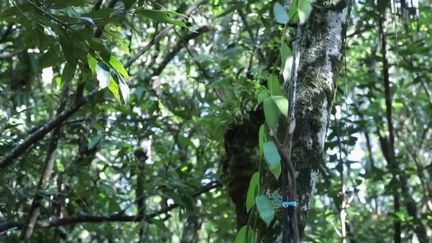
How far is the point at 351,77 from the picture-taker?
4582 mm

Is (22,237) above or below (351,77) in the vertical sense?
below

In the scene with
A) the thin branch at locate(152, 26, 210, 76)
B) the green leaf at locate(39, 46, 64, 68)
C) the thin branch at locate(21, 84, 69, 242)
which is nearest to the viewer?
the green leaf at locate(39, 46, 64, 68)

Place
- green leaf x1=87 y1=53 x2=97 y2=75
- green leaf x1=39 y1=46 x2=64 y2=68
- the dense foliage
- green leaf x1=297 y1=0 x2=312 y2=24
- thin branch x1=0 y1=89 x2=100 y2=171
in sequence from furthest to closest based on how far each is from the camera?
the dense foliage → thin branch x1=0 y1=89 x2=100 y2=171 → green leaf x1=39 y1=46 x2=64 y2=68 → green leaf x1=87 y1=53 x2=97 y2=75 → green leaf x1=297 y1=0 x2=312 y2=24

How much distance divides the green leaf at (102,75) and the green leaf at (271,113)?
0.45 meters

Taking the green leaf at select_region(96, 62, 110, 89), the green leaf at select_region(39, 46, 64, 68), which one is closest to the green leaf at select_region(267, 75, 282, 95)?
the green leaf at select_region(96, 62, 110, 89)

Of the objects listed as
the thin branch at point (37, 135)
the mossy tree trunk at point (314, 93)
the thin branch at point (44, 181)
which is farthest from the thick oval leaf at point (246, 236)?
the thin branch at point (44, 181)

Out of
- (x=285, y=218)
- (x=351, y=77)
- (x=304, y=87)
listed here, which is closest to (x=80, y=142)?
(x=351, y=77)

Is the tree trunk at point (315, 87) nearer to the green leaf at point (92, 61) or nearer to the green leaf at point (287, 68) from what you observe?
the green leaf at point (287, 68)

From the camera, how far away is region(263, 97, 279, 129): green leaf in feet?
4.43

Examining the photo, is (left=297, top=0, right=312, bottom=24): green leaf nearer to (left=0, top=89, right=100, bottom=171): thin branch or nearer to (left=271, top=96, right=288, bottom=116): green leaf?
(left=271, top=96, right=288, bottom=116): green leaf

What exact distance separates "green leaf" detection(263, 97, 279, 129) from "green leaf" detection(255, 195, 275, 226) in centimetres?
16

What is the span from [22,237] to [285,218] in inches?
80.3

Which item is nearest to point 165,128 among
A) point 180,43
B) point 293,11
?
point 180,43

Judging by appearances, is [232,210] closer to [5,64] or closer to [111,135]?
[111,135]
